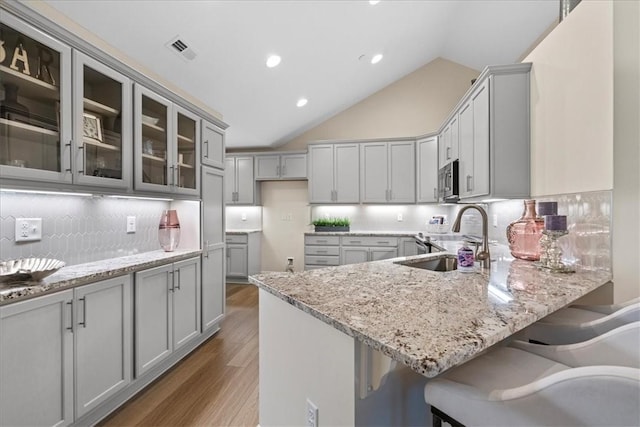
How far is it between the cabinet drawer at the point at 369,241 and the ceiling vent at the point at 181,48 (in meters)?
3.32

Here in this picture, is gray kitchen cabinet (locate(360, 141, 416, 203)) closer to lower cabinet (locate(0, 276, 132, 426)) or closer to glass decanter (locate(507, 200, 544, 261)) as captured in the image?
glass decanter (locate(507, 200, 544, 261))

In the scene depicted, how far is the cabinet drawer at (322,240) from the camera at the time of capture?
16.6 ft

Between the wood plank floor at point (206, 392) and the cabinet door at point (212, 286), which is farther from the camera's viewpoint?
the cabinet door at point (212, 286)

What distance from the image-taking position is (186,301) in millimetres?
2576

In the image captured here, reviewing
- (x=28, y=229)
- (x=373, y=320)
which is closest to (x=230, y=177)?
(x=28, y=229)

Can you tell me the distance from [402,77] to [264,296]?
16.7 feet

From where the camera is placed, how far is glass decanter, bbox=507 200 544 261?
2.00m

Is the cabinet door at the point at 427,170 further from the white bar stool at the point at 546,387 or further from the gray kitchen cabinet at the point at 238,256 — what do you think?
the white bar stool at the point at 546,387

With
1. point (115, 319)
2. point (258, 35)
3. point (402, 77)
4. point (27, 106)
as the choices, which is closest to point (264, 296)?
point (115, 319)

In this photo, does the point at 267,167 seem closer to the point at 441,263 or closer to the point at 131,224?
the point at 131,224

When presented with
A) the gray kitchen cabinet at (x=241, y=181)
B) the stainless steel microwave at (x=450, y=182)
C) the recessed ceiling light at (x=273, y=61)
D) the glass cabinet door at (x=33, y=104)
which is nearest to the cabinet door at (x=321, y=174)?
the gray kitchen cabinet at (x=241, y=181)

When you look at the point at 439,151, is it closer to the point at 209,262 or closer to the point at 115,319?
the point at 209,262

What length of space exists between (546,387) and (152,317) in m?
2.30

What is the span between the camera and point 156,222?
2.72 metres
